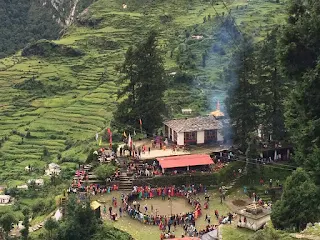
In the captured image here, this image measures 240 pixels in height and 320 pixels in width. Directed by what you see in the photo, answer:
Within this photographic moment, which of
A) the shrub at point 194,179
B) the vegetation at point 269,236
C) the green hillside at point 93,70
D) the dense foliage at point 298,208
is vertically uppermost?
the green hillside at point 93,70

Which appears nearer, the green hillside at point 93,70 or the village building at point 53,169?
the village building at point 53,169

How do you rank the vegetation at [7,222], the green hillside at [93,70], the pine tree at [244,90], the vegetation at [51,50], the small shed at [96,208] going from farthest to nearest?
the vegetation at [51,50]
the green hillside at [93,70]
the pine tree at [244,90]
the vegetation at [7,222]
the small shed at [96,208]

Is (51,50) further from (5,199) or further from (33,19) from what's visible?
(33,19)

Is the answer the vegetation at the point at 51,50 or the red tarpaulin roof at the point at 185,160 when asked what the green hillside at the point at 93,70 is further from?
the red tarpaulin roof at the point at 185,160

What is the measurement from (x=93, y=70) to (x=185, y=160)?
60.2m

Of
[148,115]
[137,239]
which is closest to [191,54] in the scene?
[148,115]

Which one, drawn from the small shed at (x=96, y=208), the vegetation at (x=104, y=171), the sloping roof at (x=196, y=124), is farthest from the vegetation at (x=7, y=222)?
the sloping roof at (x=196, y=124)

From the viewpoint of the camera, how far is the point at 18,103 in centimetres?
8175

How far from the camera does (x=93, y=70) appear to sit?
307ft

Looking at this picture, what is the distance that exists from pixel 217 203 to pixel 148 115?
33.8 feet

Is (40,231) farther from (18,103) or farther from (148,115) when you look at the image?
(18,103)

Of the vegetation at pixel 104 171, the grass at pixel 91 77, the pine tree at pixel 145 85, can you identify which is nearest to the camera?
the vegetation at pixel 104 171

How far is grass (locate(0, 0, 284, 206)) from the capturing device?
6594 centimetres

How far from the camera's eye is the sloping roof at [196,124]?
39.4 metres
